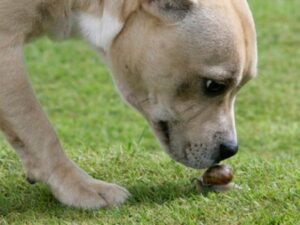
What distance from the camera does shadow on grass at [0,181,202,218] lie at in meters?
4.05

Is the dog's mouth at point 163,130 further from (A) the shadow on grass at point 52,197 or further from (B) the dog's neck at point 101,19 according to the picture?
(B) the dog's neck at point 101,19

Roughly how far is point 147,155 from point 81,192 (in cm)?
79

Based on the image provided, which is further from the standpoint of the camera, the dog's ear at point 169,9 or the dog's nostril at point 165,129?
the dog's nostril at point 165,129

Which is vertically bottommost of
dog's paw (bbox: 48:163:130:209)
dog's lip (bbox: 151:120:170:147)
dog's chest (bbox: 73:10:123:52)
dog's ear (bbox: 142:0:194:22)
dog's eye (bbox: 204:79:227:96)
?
dog's paw (bbox: 48:163:130:209)

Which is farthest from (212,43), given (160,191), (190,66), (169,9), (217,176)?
(160,191)

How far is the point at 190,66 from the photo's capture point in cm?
400

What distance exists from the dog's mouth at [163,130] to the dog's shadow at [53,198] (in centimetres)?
21

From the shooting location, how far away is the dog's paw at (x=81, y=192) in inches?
160

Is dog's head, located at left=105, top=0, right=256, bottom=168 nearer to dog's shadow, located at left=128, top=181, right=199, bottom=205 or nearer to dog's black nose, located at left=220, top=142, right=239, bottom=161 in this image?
dog's black nose, located at left=220, top=142, right=239, bottom=161

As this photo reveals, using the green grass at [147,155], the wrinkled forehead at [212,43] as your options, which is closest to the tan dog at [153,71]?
the wrinkled forehead at [212,43]

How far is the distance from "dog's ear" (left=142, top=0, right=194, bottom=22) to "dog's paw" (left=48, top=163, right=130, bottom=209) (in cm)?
79

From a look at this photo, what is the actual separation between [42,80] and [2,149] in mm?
3029

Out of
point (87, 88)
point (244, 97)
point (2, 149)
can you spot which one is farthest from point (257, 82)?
point (2, 149)

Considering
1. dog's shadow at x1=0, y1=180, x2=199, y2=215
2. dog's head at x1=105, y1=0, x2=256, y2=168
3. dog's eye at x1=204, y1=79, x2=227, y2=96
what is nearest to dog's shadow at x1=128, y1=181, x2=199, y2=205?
dog's shadow at x1=0, y1=180, x2=199, y2=215
